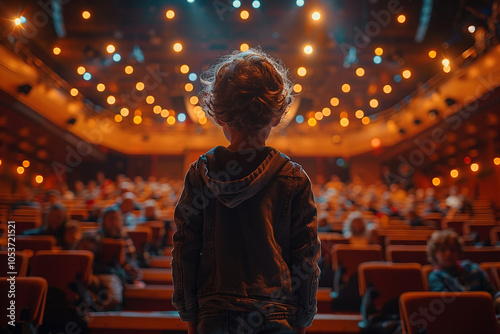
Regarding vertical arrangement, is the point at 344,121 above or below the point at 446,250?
above

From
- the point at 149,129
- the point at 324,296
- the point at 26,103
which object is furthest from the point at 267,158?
the point at 149,129

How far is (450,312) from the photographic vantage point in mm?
1682

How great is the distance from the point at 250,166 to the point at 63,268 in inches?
88.4

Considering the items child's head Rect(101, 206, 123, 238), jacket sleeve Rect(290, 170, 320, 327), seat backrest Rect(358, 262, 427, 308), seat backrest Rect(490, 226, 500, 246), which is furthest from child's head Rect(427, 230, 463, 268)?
seat backrest Rect(490, 226, 500, 246)

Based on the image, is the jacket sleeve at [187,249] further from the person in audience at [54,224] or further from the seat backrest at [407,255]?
the person in audience at [54,224]

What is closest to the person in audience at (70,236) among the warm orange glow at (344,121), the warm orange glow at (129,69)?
the warm orange glow at (129,69)

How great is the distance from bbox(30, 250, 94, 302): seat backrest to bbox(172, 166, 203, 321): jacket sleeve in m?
1.96

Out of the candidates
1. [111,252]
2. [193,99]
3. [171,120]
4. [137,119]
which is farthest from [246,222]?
[137,119]

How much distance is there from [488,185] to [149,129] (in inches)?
557

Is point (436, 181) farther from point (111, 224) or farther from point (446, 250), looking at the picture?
point (111, 224)

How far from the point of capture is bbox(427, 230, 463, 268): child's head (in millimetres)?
2398

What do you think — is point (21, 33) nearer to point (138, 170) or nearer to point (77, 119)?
point (77, 119)

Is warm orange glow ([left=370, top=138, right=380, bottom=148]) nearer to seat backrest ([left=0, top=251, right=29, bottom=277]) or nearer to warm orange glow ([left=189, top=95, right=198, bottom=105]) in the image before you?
warm orange glow ([left=189, top=95, right=198, bottom=105])

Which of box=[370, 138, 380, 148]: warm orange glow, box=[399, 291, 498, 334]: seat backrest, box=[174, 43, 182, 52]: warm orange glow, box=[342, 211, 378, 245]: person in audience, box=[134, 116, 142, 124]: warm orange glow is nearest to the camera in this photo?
box=[399, 291, 498, 334]: seat backrest
